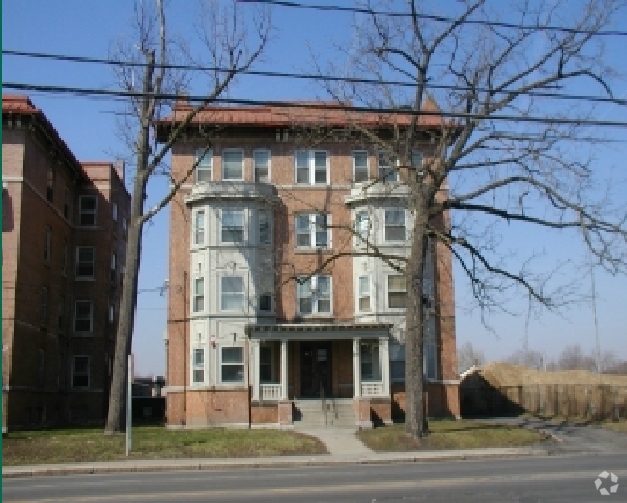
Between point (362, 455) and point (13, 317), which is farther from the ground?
point (13, 317)

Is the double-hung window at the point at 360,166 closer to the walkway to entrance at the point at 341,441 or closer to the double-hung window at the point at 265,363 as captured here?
the double-hung window at the point at 265,363

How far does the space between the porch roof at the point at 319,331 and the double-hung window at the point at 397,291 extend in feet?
6.38

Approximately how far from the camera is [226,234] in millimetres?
32875

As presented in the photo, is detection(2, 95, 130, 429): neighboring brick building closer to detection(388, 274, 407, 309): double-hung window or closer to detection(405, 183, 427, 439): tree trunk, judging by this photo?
detection(388, 274, 407, 309): double-hung window

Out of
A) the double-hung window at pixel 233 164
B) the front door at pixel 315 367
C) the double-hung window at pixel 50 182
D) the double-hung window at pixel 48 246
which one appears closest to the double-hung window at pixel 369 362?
the front door at pixel 315 367

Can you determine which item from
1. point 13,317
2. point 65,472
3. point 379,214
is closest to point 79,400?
point 13,317

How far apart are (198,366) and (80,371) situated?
505 inches

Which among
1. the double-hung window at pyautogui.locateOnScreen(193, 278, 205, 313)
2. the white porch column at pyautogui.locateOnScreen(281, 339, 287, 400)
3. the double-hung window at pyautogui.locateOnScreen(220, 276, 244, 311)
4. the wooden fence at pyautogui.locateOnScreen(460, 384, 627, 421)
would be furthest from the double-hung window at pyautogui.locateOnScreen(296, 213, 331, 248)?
the wooden fence at pyautogui.locateOnScreen(460, 384, 627, 421)

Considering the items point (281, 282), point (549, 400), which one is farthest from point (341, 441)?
point (549, 400)

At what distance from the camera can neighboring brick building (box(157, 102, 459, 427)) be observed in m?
31.5

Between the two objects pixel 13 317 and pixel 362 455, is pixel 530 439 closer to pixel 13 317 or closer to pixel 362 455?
pixel 362 455

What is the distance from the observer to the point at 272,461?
19453 mm

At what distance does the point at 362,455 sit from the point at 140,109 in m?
14.7

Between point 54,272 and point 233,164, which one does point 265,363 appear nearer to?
point 233,164
